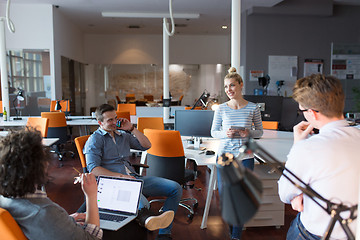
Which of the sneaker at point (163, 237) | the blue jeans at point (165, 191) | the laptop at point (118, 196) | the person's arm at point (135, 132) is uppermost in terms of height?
the person's arm at point (135, 132)

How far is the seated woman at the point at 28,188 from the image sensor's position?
4.39 feet

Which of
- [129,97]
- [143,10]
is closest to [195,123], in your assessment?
[143,10]

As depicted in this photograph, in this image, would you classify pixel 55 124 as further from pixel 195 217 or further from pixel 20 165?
pixel 20 165

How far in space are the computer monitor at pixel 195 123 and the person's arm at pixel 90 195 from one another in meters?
2.28

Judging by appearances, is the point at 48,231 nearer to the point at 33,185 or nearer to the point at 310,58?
the point at 33,185

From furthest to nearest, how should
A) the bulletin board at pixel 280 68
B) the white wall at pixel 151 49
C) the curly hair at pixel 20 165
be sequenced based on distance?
the white wall at pixel 151 49
the bulletin board at pixel 280 68
the curly hair at pixel 20 165

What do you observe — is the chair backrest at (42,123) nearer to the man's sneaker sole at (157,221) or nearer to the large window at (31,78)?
the man's sneaker sole at (157,221)

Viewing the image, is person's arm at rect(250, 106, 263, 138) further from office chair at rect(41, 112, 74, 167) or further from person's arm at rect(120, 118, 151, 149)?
office chair at rect(41, 112, 74, 167)

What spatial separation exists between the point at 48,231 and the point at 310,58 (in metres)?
9.92

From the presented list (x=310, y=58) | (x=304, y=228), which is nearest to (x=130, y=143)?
(x=304, y=228)

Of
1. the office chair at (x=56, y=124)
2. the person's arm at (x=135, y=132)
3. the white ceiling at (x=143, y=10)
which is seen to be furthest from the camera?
the white ceiling at (x=143, y=10)

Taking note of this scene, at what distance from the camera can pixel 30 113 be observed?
970cm

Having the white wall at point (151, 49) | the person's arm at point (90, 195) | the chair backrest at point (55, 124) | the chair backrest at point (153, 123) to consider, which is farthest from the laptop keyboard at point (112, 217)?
the white wall at point (151, 49)

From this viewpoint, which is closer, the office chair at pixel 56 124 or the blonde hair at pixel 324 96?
the blonde hair at pixel 324 96
